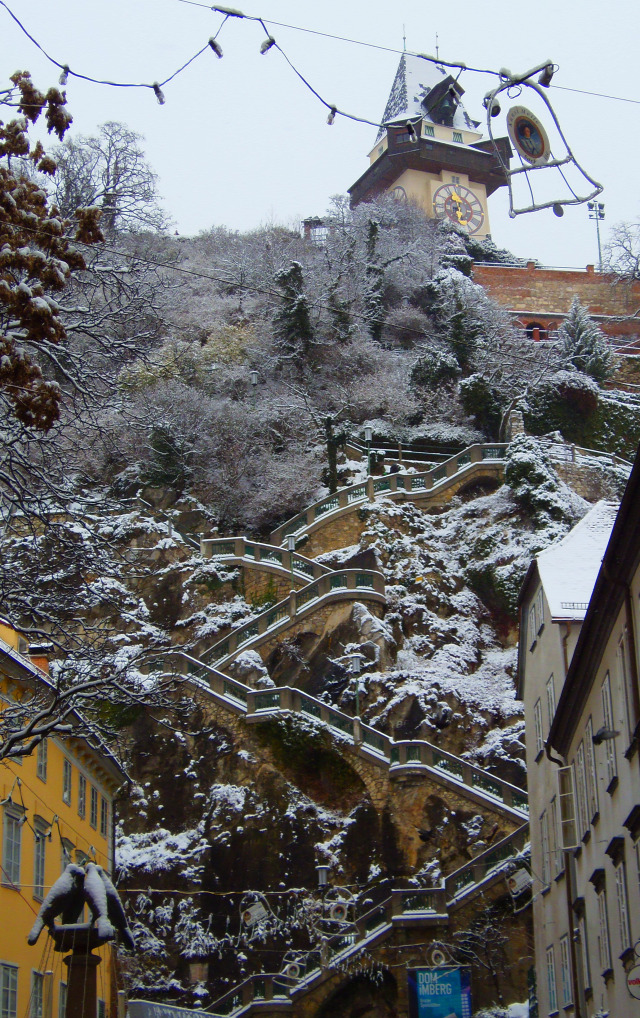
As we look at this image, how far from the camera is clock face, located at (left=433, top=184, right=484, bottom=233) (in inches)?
2813

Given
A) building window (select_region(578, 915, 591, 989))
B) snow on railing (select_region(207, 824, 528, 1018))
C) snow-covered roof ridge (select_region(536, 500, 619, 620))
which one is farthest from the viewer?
snow on railing (select_region(207, 824, 528, 1018))

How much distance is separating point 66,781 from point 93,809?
2944 mm

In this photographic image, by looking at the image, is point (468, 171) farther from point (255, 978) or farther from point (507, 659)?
point (255, 978)

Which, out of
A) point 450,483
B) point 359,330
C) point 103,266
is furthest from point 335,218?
point 103,266

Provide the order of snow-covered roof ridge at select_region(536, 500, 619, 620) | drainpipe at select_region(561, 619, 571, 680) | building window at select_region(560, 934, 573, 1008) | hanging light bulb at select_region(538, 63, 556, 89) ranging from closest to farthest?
hanging light bulb at select_region(538, 63, 556, 89) < building window at select_region(560, 934, 573, 1008) < drainpipe at select_region(561, 619, 571, 680) < snow-covered roof ridge at select_region(536, 500, 619, 620)

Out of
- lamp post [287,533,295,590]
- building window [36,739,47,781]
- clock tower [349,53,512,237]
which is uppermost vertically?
clock tower [349,53,512,237]

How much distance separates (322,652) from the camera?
35.9m

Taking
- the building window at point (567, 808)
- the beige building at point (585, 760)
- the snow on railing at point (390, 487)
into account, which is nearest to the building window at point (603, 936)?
the beige building at point (585, 760)

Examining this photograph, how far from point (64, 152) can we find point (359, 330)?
2166 centimetres

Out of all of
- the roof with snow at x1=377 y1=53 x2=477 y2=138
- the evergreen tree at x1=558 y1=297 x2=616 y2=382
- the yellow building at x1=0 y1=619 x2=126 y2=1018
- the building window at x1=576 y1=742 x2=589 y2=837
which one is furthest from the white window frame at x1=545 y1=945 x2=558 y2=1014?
the roof with snow at x1=377 y1=53 x2=477 y2=138

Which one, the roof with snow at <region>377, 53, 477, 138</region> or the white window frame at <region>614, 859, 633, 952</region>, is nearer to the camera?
the white window frame at <region>614, 859, 633, 952</region>

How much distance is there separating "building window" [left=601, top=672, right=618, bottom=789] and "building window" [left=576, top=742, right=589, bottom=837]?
7.47ft

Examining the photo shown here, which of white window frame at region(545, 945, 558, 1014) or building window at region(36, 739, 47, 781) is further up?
building window at region(36, 739, 47, 781)

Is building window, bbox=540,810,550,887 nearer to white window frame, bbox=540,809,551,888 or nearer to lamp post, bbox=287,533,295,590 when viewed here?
white window frame, bbox=540,809,551,888
